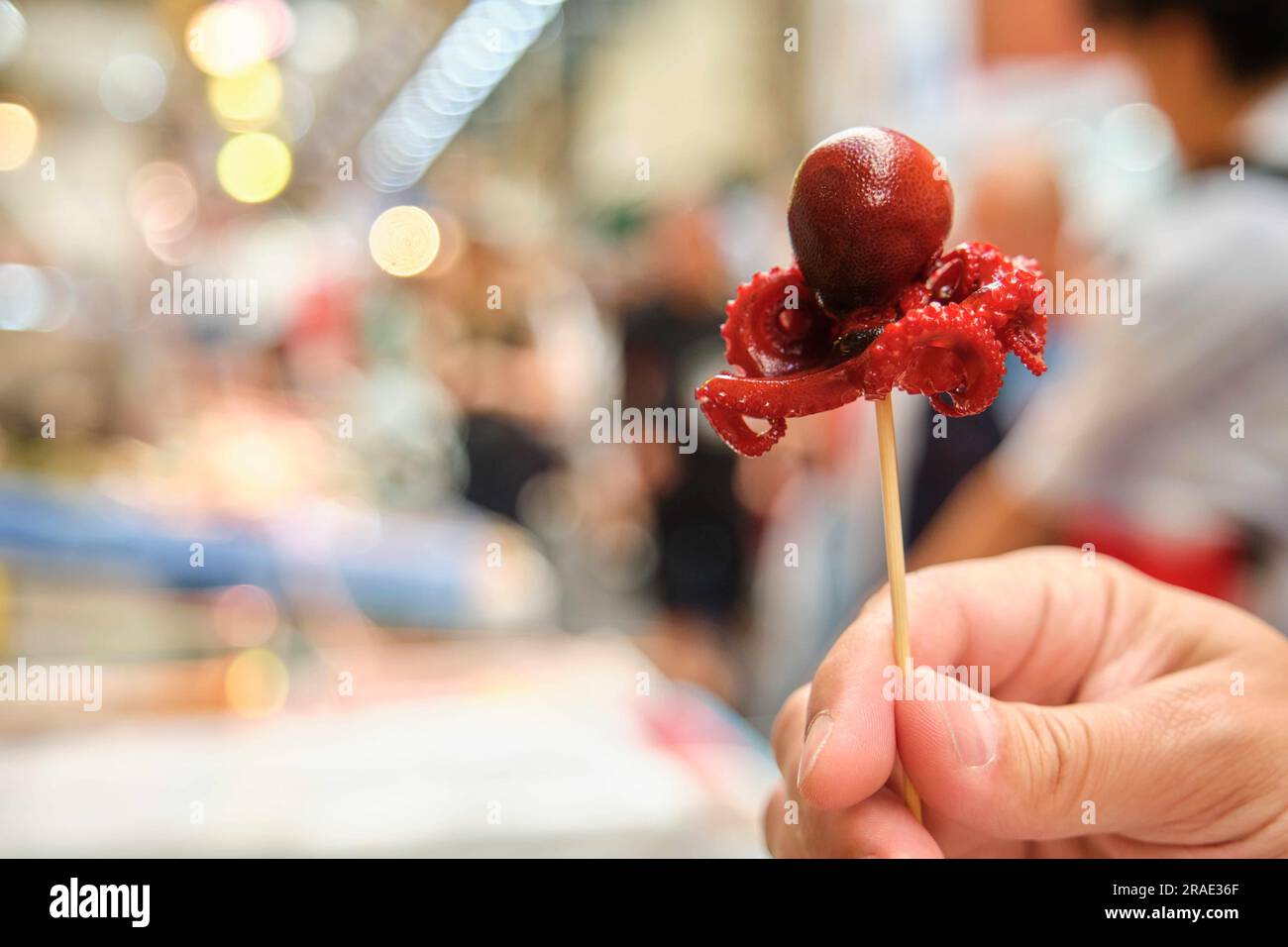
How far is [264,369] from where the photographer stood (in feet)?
13.4

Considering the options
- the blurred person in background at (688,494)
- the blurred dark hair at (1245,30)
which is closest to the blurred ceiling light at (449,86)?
the blurred person in background at (688,494)

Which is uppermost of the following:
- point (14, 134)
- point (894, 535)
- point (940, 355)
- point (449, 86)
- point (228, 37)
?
point (449, 86)

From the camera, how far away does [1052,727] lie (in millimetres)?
636

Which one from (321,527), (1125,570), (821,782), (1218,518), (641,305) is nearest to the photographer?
(821,782)

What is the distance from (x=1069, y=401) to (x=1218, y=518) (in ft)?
0.92

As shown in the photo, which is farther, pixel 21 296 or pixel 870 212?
pixel 21 296

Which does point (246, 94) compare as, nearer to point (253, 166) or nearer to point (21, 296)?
point (21, 296)

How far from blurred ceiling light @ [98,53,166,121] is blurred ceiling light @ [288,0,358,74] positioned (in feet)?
2.49

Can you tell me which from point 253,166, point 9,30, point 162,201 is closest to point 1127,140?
point 9,30

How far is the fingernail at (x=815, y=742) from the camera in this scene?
621mm

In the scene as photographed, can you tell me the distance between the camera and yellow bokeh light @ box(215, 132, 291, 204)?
5.89 metres

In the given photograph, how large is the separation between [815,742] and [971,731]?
0.10 m
